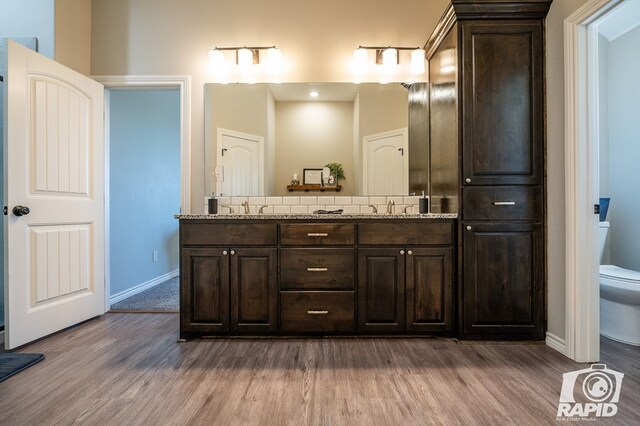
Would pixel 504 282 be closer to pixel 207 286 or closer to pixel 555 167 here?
pixel 555 167

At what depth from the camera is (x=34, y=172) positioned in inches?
82.2

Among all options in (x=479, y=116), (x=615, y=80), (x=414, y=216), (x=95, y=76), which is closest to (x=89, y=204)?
(x=95, y=76)

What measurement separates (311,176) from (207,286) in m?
1.20

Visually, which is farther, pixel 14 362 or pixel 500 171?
pixel 500 171

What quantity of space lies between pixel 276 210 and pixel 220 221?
67cm

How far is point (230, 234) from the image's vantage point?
205cm

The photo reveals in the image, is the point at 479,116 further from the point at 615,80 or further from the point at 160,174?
the point at 160,174

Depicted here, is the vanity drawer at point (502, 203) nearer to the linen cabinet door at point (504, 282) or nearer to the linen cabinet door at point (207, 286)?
the linen cabinet door at point (504, 282)

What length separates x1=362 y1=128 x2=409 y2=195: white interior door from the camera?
8.65 ft

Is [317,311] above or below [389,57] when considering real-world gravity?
below

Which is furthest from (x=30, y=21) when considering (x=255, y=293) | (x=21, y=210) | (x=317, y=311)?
(x=317, y=311)

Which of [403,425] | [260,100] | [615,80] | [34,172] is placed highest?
[615,80]

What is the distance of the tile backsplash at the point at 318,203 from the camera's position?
264 centimetres

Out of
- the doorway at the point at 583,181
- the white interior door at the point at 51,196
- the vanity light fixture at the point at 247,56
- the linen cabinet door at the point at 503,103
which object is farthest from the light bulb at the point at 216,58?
the doorway at the point at 583,181
